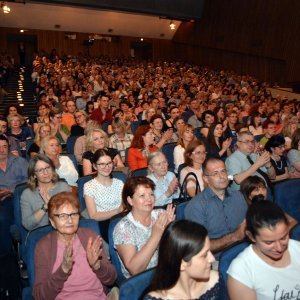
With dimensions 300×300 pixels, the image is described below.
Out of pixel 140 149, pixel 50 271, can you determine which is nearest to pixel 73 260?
pixel 50 271

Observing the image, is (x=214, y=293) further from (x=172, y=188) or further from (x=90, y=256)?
(x=172, y=188)

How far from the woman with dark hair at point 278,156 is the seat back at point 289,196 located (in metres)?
0.87

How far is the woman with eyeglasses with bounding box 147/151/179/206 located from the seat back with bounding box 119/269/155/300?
1.73m

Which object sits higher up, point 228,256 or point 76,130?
point 76,130

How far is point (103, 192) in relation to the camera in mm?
3514

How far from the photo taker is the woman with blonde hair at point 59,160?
427 centimetres

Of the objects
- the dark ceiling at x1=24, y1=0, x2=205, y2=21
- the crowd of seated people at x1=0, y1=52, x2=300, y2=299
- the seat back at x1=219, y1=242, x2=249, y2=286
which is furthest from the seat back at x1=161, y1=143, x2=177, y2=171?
the dark ceiling at x1=24, y1=0, x2=205, y2=21

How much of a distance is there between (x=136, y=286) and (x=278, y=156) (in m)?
3.09

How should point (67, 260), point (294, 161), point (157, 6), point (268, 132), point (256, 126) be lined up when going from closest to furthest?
point (67, 260) → point (294, 161) → point (268, 132) → point (256, 126) → point (157, 6)

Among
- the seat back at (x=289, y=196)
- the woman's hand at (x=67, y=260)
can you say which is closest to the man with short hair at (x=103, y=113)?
the seat back at (x=289, y=196)

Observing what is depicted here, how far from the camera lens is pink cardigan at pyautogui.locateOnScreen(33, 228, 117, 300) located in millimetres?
2221

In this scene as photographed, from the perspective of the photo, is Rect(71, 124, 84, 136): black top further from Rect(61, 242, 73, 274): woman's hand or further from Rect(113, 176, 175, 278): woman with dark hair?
Rect(61, 242, 73, 274): woman's hand

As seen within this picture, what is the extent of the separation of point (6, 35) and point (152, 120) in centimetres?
1673

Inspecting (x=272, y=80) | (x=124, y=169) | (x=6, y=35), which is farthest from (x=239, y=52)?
(x=124, y=169)
